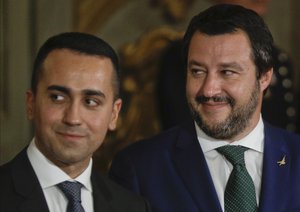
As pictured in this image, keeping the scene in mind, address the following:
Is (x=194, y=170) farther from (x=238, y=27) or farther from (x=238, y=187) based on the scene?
(x=238, y=27)

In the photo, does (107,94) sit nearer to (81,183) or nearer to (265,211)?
(81,183)

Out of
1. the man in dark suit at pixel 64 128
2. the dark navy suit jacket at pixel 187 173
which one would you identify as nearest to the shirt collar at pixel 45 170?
the man in dark suit at pixel 64 128

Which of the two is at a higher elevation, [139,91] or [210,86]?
[210,86]

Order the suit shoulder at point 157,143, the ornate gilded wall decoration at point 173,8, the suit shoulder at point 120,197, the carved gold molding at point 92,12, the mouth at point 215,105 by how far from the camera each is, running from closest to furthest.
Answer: the suit shoulder at point 120,197, the mouth at point 215,105, the suit shoulder at point 157,143, the carved gold molding at point 92,12, the ornate gilded wall decoration at point 173,8

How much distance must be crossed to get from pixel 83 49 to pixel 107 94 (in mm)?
102

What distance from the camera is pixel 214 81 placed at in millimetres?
2012

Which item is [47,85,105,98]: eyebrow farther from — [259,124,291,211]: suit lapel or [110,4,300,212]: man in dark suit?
[259,124,291,211]: suit lapel

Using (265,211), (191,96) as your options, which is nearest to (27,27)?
(191,96)

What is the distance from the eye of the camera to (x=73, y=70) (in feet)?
5.99

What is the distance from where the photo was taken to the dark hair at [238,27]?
2057 mm

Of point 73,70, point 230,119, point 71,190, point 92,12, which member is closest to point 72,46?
point 73,70

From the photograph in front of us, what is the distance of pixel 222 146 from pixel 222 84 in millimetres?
146

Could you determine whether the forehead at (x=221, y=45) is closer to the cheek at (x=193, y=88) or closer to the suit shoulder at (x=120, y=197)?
the cheek at (x=193, y=88)

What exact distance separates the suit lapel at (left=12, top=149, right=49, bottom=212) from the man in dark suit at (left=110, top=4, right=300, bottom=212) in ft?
0.98
